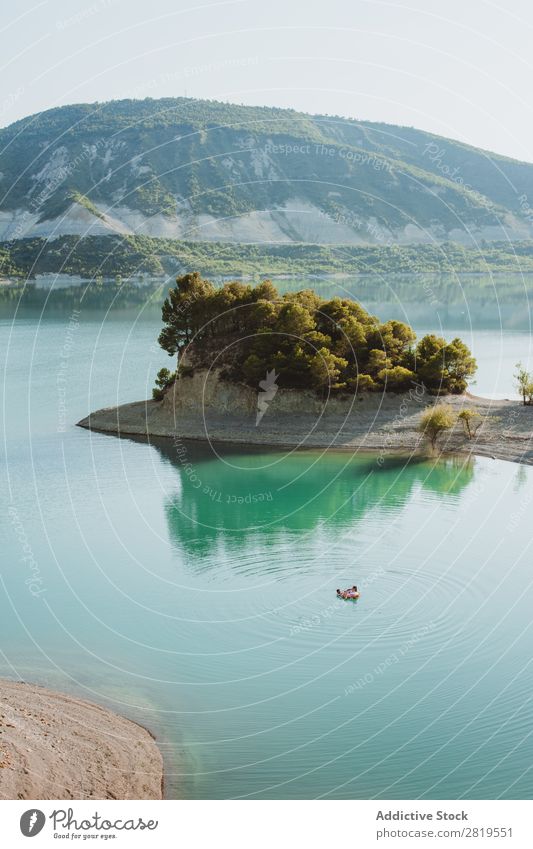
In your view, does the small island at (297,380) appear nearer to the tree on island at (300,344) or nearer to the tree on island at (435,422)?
the tree on island at (300,344)

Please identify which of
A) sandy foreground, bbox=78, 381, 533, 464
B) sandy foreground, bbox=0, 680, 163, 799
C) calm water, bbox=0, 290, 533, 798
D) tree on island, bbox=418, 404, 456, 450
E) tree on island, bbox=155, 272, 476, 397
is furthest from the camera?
tree on island, bbox=155, 272, 476, 397

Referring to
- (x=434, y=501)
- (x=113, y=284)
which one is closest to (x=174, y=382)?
(x=434, y=501)

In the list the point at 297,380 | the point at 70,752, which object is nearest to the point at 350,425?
the point at 297,380

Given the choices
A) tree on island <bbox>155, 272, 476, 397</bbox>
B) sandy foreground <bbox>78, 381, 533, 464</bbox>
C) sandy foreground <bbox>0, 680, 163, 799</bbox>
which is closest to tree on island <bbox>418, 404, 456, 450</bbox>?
sandy foreground <bbox>78, 381, 533, 464</bbox>

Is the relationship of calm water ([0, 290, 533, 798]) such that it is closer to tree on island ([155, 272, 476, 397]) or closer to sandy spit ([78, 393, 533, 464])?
sandy spit ([78, 393, 533, 464])

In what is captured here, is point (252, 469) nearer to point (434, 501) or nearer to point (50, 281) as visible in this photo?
point (434, 501)

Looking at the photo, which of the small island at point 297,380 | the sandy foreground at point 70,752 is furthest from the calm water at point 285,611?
the small island at point 297,380
